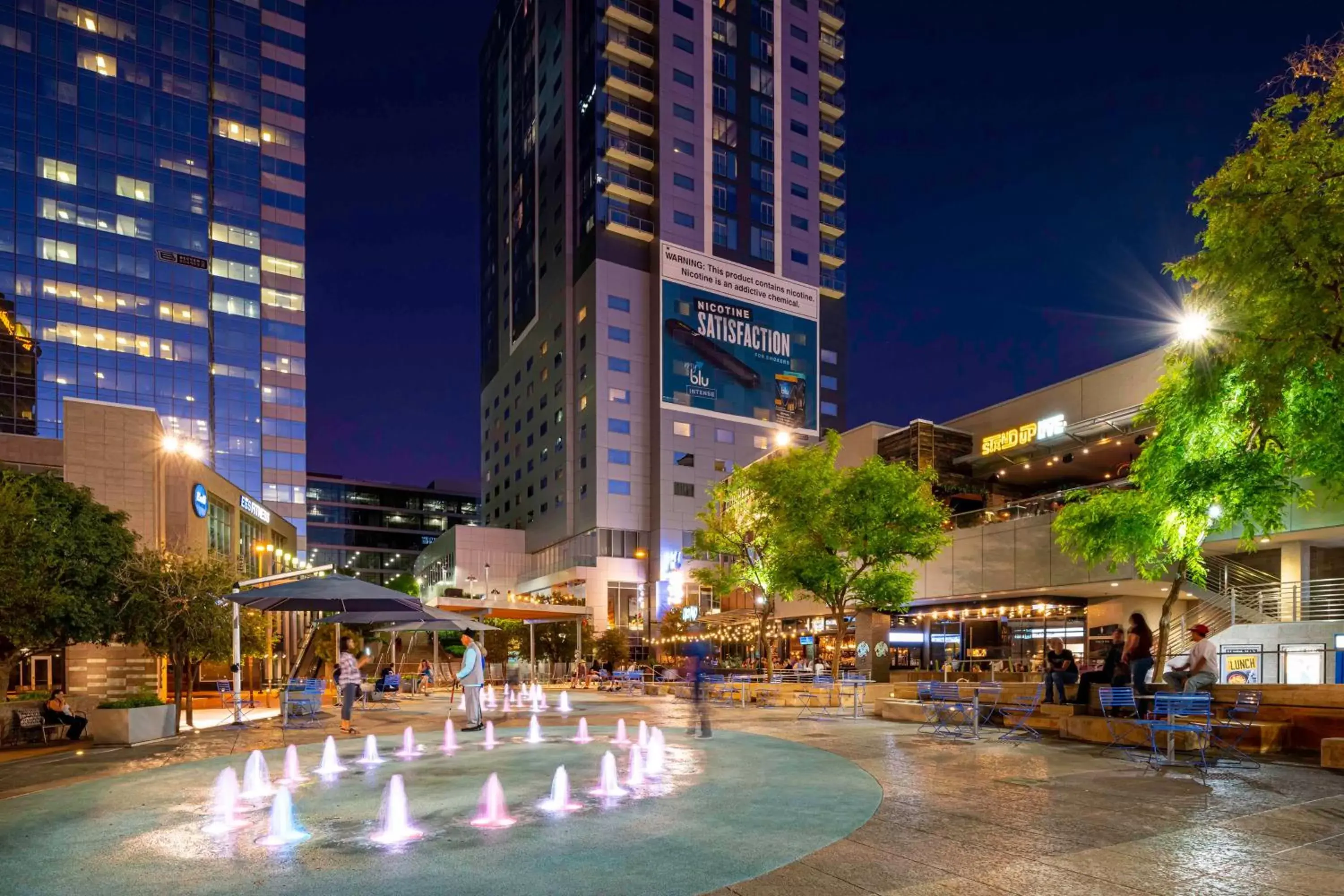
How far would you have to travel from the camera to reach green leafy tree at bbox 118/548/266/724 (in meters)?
20.1

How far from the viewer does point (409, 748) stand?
15.3 meters

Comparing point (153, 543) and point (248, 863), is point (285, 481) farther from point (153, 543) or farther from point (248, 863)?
point (248, 863)

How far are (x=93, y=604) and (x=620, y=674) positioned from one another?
903 inches

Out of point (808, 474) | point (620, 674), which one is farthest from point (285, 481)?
point (808, 474)

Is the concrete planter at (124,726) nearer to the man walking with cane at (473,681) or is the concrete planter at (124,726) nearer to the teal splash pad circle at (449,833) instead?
the teal splash pad circle at (449,833)

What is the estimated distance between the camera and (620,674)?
127ft

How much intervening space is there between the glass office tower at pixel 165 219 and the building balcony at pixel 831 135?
2406 inches

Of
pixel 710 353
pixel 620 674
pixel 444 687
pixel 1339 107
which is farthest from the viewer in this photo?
pixel 710 353

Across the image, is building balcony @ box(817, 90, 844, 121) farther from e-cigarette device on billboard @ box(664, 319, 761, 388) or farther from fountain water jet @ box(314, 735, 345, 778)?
fountain water jet @ box(314, 735, 345, 778)

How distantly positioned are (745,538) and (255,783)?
2503 cm

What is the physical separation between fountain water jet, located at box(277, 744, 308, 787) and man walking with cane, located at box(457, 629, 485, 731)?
5.58 meters

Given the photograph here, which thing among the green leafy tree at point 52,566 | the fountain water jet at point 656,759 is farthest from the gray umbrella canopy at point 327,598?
the fountain water jet at point 656,759

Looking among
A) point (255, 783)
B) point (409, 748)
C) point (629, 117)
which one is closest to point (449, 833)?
point (255, 783)

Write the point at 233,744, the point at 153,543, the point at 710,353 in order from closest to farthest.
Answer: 1. the point at 233,744
2. the point at 153,543
3. the point at 710,353
